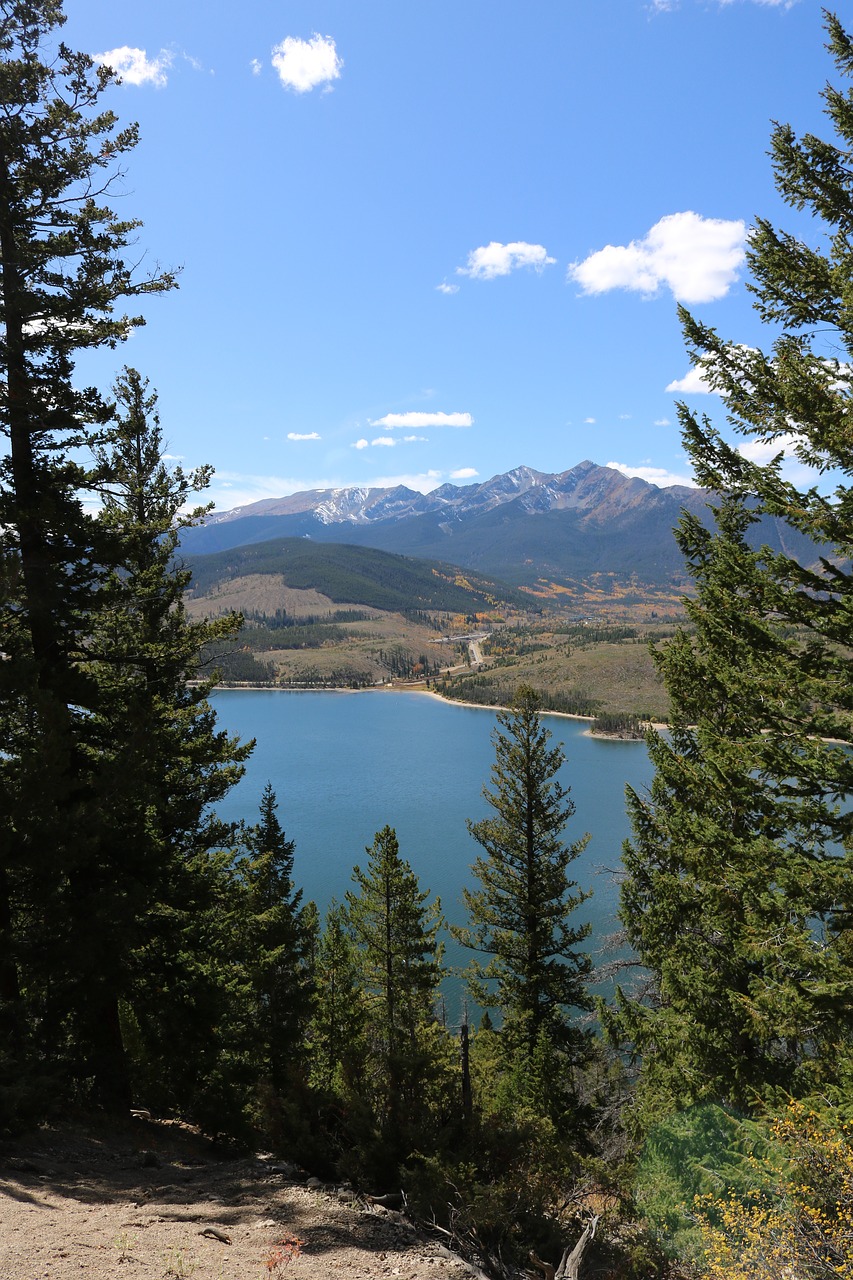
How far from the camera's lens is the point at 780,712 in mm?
7277

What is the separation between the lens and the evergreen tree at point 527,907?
17438mm

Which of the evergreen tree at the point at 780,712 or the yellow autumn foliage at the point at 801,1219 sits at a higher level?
the evergreen tree at the point at 780,712

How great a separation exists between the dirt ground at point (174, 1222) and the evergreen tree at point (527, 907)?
9097 millimetres

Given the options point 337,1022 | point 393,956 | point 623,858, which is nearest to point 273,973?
point 393,956

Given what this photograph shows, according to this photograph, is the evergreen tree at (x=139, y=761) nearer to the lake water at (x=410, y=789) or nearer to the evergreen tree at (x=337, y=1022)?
the evergreen tree at (x=337, y=1022)

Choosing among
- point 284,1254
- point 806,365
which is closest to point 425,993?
point 284,1254

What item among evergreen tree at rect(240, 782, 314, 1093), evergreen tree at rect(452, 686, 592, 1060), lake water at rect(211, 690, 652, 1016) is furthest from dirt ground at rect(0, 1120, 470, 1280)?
evergreen tree at rect(452, 686, 592, 1060)

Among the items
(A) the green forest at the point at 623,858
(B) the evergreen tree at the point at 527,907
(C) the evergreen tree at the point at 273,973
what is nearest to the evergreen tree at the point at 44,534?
(A) the green forest at the point at 623,858

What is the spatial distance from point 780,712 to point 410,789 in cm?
8662

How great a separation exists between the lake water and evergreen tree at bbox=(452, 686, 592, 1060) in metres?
1.57

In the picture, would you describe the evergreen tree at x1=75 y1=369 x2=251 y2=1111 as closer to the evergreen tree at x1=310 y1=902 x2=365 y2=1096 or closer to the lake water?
the evergreen tree at x1=310 y1=902 x2=365 y2=1096

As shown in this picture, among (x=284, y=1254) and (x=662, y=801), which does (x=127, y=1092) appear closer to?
(x=284, y=1254)

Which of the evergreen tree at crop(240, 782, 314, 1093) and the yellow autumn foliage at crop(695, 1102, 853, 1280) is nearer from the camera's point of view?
the yellow autumn foliage at crop(695, 1102, 853, 1280)

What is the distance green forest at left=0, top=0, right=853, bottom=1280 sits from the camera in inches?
273
